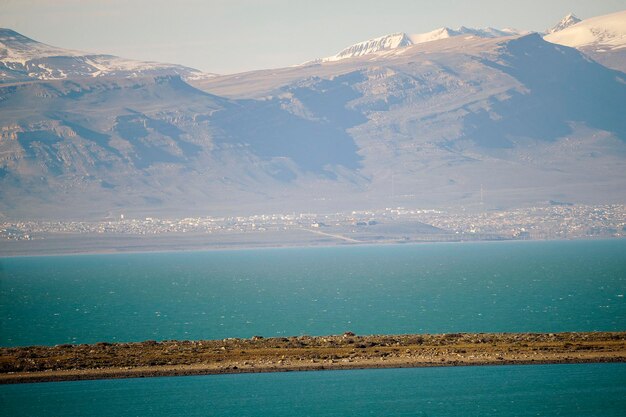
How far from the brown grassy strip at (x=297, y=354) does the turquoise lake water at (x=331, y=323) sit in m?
1.54

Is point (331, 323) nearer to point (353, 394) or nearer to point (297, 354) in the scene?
point (297, 354)

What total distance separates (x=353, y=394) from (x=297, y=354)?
33.6ft

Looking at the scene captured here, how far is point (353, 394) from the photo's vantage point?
59.5 m

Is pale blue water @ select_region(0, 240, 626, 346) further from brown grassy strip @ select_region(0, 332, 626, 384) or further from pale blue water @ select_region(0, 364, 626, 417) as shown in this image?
pale blue water @ select_region(0, 364, 626, 417)

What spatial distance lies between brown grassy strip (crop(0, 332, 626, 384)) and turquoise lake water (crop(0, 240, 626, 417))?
154cm

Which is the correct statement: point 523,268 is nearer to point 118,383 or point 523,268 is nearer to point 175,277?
point 175,277

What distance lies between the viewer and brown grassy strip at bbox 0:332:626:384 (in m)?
65.9

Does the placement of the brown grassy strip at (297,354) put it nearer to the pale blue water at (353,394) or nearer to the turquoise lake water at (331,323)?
the pale blue water at (353,394)

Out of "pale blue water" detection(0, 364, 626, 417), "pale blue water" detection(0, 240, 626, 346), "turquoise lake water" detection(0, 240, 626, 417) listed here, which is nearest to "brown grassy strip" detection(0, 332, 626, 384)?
"pale blue water" detection(0, 364, 626, 417)

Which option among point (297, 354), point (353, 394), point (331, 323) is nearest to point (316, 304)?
point (331, 323)

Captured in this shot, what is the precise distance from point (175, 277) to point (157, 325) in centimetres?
9135

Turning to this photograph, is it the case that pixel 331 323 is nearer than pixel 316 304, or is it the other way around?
pixel 331 323

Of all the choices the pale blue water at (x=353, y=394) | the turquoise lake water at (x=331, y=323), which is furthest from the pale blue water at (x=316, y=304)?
the pale blue water at (x=353, y=394)

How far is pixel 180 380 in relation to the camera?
212ft
